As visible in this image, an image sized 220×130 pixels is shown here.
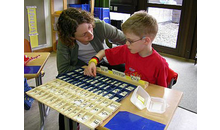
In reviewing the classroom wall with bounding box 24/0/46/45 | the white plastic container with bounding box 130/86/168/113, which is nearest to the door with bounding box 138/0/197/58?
the classroom wall with bounding box 24/0/46/45

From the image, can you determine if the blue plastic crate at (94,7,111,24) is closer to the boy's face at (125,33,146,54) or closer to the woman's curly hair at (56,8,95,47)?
the woman's curly hair at (56,8,95,47)

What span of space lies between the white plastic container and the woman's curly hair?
2.32ft

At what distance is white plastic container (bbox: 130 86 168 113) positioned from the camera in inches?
35.8

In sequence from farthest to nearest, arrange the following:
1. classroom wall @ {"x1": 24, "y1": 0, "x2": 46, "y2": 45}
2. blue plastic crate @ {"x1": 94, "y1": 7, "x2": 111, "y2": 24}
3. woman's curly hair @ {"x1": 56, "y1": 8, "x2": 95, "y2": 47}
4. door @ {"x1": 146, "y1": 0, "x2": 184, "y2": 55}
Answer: blue plastic crate @ {"x1": 94, "y1": 7, "x2": 111, "y2": 24} < door @ {"x1": 146, "y1": 0, "x2": 184, "y2": 55} < classroom wall @ {"x1": 24, "y1": 0, "x2": 46, "y2": 45} < woman's curly hair @ {"x1": 56, "y1": 8, "x2": 95, "y2": 47}

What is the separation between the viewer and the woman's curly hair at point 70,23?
54.7 inches

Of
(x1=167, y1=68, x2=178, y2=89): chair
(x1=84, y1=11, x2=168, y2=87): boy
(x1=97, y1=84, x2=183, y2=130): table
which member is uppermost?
(x1=84, y1=11, x2=168, y2=87): boy

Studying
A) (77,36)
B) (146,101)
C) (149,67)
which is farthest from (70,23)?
(146,101)

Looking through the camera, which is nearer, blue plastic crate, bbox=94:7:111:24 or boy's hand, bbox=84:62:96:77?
boy's hand, bbox=84:62:96:77

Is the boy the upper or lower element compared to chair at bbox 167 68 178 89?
upper

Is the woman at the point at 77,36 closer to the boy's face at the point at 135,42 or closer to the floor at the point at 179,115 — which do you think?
the boy's face at the point at 135,42

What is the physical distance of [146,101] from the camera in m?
0.97

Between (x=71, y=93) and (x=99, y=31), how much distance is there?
0.80m
